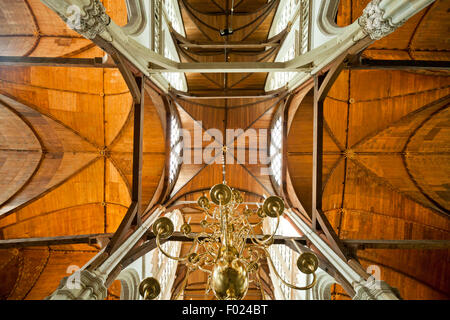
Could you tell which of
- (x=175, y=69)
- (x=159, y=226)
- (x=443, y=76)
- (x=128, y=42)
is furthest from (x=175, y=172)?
(x=443, y=76)

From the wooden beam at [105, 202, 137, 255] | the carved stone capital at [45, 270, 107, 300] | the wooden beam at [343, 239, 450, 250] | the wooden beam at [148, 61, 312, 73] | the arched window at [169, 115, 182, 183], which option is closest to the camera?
the carved stone capital at [45, 270, 107, 300]

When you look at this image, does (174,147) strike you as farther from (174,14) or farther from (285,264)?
(285,264)

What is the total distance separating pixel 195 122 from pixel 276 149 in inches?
169

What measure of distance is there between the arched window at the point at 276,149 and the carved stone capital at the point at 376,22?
5.95 meters

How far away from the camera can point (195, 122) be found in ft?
38.3

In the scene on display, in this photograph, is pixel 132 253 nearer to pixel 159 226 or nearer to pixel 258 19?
pixel 159 226

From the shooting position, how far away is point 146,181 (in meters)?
9.52

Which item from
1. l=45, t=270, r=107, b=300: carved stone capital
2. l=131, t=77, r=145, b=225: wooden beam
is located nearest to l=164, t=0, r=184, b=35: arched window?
l=131, t=77, r=145, b=225: wooden beam

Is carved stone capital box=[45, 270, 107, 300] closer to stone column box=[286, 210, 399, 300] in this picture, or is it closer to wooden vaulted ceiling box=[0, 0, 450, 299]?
stone column box=[286, 210, 399, 300]

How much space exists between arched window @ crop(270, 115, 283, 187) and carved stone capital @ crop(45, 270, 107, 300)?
25.3 feet

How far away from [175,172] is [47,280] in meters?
7.33

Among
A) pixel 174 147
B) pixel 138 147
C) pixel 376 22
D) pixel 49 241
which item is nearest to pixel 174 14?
pixel 174 147

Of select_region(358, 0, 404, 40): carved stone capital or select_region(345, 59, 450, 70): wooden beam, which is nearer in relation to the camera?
select_region(358, 0, 404, 40): carved stone capital

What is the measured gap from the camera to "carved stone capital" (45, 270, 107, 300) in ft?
10.3
